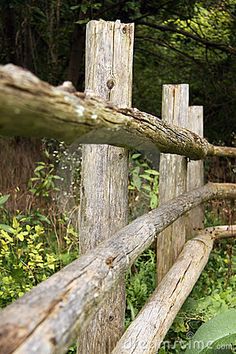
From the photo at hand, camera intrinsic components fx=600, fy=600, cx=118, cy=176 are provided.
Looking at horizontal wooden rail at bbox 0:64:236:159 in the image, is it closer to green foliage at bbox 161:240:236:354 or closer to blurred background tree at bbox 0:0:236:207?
green foliage at bbox 161:240:236:354

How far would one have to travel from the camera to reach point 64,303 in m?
1.14

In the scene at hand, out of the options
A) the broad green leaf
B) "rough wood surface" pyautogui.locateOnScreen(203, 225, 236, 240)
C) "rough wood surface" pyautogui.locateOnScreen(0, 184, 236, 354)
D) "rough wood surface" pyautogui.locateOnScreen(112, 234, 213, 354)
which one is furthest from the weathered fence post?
"rough wood surface" pyautogui.locateOnScreen(0, 184, 236, 354)

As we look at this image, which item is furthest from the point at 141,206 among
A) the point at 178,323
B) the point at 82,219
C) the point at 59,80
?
the point at 59,80

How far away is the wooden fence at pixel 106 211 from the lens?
99 cm

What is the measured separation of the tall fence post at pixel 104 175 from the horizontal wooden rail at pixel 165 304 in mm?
97

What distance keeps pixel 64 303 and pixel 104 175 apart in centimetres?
102

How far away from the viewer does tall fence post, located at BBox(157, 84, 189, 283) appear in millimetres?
3387

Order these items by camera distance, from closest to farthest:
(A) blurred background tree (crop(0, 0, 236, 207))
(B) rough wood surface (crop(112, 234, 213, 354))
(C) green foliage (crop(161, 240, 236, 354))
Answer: (B) rough wood surface (crop(112, 234, 213, 354))
(C) green foliage (crop(161, 240, 236, 354))
(A) blurred background tree (crop(0, 0, 236, 207))

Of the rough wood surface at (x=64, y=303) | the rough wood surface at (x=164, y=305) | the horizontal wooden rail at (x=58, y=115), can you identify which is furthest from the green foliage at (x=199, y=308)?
the horizontal wooden rail at (x=58, y=115)

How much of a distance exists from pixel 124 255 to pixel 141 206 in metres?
2.53

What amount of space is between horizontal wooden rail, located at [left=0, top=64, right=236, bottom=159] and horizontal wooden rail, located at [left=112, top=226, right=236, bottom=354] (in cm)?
68

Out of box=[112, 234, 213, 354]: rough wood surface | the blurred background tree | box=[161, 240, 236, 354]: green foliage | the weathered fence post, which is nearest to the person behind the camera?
box=[112, 234, 213, 354]: rough wood surface

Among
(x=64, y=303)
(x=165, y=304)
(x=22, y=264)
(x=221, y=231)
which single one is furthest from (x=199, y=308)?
(x=64, y=303)

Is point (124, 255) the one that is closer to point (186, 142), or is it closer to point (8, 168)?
point (186, 142)
